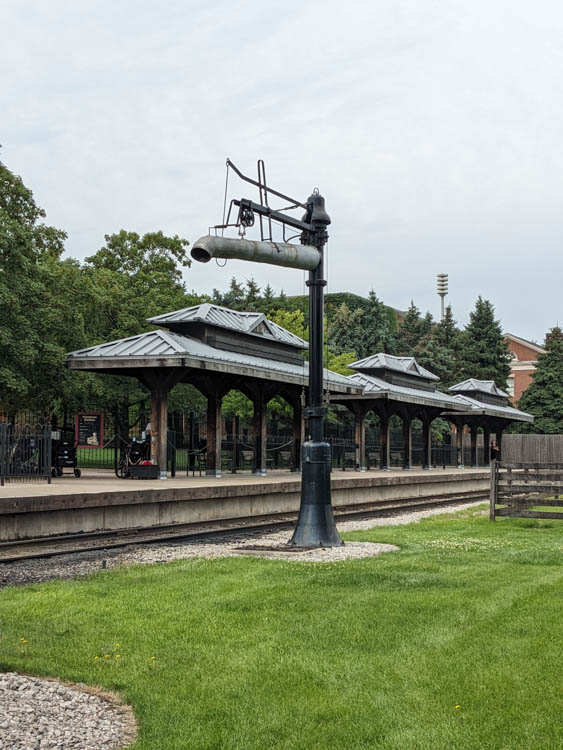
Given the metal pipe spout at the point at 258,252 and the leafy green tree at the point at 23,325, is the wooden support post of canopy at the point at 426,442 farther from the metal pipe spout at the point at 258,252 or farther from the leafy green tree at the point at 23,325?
the metal pipe spout at the point at 258,252

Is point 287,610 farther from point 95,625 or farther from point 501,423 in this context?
point 501,423

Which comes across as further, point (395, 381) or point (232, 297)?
point (232, 297)

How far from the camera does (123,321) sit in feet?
127

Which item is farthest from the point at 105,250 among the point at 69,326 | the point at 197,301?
the point at 69,326

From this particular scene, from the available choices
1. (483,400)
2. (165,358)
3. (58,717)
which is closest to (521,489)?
(165,358)

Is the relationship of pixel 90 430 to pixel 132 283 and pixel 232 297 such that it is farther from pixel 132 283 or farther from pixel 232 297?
pixel 232 297

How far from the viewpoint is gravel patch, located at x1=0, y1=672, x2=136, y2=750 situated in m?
4.63

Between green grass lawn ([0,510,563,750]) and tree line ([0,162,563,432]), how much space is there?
17.2 meters

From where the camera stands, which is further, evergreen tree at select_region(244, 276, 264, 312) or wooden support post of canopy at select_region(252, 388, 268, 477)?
evergreen tree at select_region(244, 276, 264, 312)

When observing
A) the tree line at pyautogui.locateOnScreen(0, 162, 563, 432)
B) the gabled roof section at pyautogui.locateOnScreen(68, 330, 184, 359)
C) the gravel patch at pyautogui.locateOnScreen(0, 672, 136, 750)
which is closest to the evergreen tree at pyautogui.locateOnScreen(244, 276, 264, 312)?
the tree line at pyautogui.locateOnScreen(0, 162, 563, 432)

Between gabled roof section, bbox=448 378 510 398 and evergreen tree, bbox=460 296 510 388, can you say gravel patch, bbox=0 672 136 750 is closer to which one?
gabled roof section, bbox=448 378 510 398

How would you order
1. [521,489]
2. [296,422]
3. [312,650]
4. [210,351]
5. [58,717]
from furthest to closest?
[296,422], [210,351], [521,489], [312,650], [58,717]

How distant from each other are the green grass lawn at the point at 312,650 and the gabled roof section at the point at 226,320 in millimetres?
17884

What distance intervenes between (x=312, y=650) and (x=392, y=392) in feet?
104
